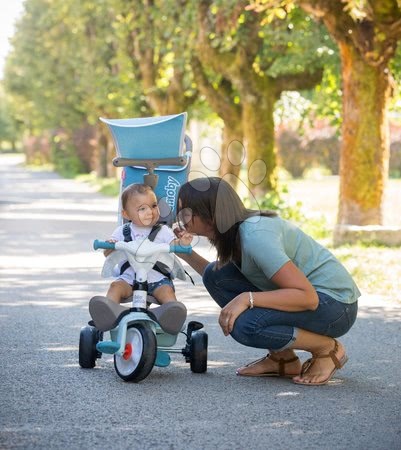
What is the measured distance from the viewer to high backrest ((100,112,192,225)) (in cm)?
735

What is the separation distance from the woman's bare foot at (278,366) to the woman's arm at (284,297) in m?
0.60

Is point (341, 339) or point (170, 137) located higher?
point (170, 137)

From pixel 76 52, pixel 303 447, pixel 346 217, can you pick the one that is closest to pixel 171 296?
pixel 303 447

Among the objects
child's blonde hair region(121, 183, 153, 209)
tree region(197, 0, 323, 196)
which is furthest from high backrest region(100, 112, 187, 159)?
tree region(197, 0, 323, 196)

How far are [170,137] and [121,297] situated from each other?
1.08m

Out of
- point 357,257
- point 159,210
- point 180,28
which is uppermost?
Answer: point 180,28

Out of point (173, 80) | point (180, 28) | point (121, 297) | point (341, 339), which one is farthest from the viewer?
point (173, 80)

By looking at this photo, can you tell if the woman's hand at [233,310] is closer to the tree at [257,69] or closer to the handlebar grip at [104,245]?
the handlebar grip at [104,245]

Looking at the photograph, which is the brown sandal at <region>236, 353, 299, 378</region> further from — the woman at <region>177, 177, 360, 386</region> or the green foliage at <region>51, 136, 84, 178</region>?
the green foliage at <region>51, 136, 84, 178</region>

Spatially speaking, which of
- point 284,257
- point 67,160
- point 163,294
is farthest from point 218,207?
point 67,160

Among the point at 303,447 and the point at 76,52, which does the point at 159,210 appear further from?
the point at 76,52

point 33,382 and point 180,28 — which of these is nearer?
point 33,382

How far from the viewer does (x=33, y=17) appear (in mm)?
62219

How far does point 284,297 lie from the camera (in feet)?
21.0
